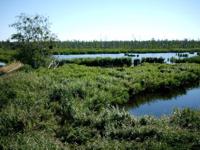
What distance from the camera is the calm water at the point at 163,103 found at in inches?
858

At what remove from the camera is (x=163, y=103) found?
24.4 meters

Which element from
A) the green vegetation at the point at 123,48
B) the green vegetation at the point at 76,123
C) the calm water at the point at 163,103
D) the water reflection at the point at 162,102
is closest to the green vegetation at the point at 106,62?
the green vegetation at the point at 123,48

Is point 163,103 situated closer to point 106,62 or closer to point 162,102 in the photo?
point 162,102

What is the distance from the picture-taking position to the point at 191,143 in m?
11.3

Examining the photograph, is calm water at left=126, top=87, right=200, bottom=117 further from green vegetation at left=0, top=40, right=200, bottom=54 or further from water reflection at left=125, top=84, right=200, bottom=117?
green vegetation at left=0, top=40, right=200, bottom=54

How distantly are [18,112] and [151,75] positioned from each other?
20026 mm

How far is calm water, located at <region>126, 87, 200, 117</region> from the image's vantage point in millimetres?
21797

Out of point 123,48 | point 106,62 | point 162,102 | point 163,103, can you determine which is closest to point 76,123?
point 163,103

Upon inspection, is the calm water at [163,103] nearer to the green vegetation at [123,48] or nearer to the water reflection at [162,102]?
the water reflection at [162,102]

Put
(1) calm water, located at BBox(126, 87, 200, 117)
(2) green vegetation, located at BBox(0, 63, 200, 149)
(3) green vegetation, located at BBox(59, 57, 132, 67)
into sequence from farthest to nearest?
(3) green vegetation, located at BBox(59, 57, 132, 67) < (1) calm water, located at BBox(126, 87, 200, 117) < (2) green vegetation, located at BBox(0, 63, 200, 149)

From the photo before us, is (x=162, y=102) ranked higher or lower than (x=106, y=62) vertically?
lower

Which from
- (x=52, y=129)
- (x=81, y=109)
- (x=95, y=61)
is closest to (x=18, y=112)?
(x=52, y=129)

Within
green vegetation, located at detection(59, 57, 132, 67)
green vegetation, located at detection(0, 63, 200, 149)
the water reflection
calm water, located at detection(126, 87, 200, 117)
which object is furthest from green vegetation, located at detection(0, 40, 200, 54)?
green vegetation, located at detection(0, 63, 200, 149)

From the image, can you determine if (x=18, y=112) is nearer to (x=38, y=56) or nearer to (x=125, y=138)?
(x=125, y=138)
